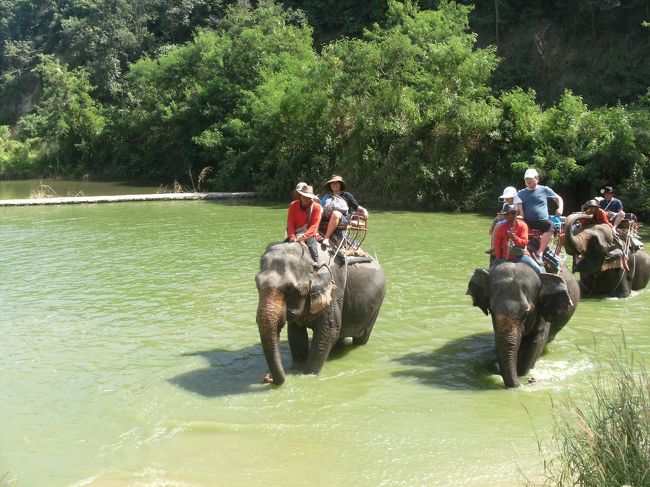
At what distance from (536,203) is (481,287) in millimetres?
1732

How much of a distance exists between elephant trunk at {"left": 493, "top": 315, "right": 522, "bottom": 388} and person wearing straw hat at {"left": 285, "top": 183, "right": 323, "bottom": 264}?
7.09 ft

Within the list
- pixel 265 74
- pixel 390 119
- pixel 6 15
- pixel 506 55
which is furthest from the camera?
pixel 6 15

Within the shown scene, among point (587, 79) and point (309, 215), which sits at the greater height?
point (587, 79)

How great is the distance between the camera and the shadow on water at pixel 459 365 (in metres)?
8.46

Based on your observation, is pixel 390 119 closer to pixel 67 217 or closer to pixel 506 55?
pixel 67 217

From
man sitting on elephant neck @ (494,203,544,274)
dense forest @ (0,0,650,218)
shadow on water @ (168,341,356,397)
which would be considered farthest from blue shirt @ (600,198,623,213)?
dense forest @ (0,0,650,218)

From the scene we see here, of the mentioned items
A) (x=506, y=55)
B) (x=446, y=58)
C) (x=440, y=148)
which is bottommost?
(x=440, y=148)

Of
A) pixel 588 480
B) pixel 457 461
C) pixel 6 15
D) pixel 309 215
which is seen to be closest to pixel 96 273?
pixel 309 215

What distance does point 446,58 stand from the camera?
83.8ft

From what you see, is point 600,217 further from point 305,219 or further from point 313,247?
point 313,247

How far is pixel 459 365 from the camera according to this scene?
9086 mm

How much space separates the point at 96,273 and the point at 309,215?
8.08 m

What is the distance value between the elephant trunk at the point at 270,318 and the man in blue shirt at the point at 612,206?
7.44 m

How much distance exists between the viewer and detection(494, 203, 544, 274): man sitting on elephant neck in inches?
324
